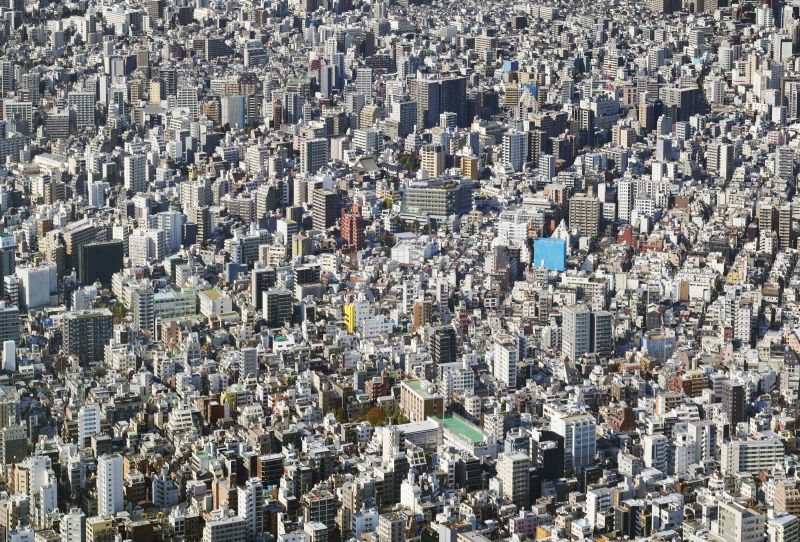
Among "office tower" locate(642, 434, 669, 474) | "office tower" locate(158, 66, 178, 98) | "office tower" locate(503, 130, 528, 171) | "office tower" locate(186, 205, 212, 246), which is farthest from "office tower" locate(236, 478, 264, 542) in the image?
"office tower" locate(158, 66, 178, 98)

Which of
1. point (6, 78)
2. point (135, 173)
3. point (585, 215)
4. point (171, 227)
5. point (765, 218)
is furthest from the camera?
point (6, 78)

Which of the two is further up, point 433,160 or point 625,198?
point 433,160

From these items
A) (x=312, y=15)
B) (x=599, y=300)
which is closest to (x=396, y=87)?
(x=312, y=15)

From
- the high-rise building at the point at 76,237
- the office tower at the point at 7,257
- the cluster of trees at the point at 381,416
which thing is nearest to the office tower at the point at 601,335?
the cluster of trees at the point at 381,416

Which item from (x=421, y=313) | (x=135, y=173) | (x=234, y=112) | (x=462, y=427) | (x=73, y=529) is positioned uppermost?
(x=234, y=112)

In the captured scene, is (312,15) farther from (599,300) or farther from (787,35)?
(599,300)

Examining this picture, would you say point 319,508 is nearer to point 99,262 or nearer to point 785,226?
point 99,262

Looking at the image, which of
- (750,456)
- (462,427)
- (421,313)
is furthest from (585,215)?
(750,456)

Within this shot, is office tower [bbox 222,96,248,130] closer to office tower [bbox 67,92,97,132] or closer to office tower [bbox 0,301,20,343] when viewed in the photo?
office tower [bbox 67,92,97,132]
